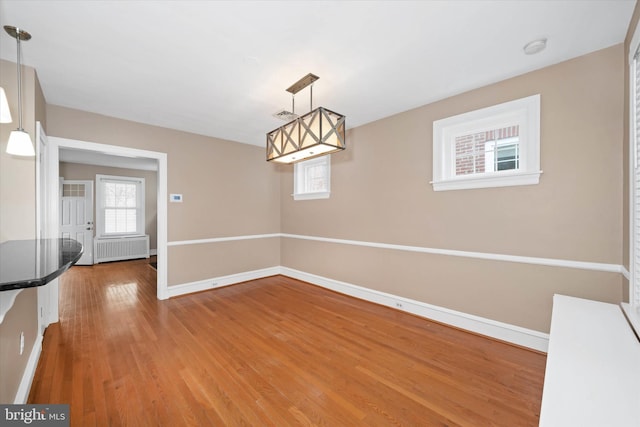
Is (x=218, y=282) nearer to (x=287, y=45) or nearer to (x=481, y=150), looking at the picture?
(x=287, y=45)

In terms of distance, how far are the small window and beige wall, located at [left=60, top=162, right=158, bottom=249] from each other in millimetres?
5553

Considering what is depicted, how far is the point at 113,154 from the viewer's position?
3.59m

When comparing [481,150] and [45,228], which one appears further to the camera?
[45,228]

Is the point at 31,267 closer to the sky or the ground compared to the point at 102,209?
closer to the ground

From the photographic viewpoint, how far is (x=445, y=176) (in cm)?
301

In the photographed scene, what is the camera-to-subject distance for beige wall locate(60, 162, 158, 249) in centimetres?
656

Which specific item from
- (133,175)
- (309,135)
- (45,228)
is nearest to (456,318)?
(309,135)

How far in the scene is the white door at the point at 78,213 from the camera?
6.38 meters

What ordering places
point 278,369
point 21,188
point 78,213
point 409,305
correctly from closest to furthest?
point 278,369 < point 21,188 < point 409,305 < point 78,213

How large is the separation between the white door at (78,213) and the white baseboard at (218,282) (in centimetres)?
431

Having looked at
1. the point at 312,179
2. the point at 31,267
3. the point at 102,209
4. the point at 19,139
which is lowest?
the point at 31,267

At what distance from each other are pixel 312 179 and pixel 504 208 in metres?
3.16

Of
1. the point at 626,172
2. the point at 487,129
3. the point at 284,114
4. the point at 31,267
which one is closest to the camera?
the point at 31,267

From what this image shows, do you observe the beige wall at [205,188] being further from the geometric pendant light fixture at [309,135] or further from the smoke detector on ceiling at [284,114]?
the geometric pendant light fixture at [309,135]
